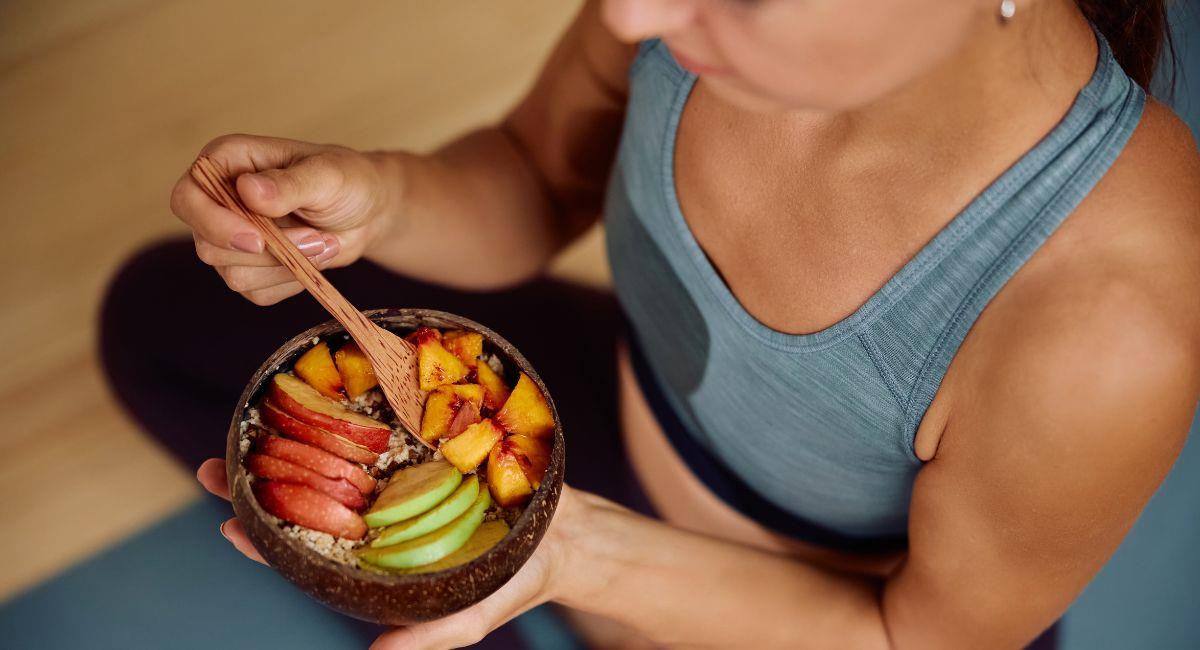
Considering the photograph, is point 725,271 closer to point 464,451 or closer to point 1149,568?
point 464,451

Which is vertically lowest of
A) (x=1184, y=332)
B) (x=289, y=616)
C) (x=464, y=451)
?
(x=289, y=616)

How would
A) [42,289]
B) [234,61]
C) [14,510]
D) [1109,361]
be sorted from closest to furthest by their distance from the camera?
[1109,361], [14,510], [42,289], [234,61]

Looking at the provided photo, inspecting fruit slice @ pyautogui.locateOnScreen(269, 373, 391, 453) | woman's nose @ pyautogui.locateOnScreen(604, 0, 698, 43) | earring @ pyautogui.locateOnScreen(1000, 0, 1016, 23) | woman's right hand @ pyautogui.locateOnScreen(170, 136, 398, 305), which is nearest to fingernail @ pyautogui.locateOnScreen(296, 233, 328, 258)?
woman's right hand @ pyautogui.locateOnScreen(170, 136, 398, 305)

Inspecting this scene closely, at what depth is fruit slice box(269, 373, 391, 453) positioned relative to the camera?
0.74m

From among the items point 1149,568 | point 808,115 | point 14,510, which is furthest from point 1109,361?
point 14,510

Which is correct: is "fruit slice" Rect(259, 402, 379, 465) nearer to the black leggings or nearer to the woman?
the woman

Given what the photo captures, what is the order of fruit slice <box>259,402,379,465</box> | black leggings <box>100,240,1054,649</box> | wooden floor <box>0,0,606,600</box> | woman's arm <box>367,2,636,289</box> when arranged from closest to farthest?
fruit slice <box>259,402,379,465</box> → woman's arm <box>367,2,636,289</box> → black leggings <box>100,240,1054,649</box> → wooden floor <box>0,0,606,600</box>

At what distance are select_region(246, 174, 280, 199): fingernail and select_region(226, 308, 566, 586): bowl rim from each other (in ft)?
0.35

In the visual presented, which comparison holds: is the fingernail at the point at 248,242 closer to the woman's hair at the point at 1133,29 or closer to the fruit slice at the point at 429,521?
the fruit slice at the point at 429,521

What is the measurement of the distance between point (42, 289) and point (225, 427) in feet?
2.56

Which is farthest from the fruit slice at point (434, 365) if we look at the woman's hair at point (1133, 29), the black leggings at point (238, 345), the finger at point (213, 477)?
the woman's hair at point (1133, 29)

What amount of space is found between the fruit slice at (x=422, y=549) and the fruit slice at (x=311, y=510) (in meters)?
0.02

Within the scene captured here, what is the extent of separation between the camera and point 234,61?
2041 mm

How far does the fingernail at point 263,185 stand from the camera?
0.77m
